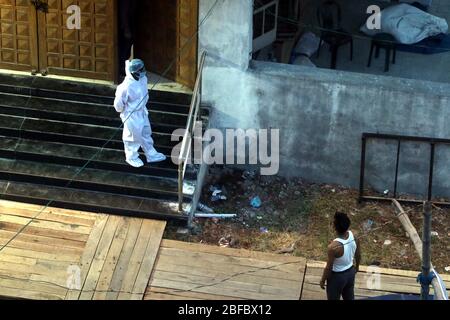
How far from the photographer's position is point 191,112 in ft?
33.7

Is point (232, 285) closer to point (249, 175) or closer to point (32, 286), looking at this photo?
point (32, 286)

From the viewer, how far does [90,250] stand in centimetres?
970

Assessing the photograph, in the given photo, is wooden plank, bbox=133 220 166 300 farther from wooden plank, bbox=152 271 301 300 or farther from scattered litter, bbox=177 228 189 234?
scattered litter, bbox=177 228 189 234

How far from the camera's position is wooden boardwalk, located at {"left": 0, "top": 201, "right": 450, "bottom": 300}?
915 centimetres

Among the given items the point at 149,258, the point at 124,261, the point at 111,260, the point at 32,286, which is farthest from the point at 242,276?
the point at 32,286

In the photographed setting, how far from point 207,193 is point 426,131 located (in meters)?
3.11

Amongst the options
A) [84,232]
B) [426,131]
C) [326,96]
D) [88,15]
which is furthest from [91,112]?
[426,131]

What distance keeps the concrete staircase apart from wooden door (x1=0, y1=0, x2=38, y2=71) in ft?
0.91

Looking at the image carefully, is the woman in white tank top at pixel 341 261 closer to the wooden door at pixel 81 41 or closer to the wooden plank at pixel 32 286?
the wooden plank at pixel 32 286

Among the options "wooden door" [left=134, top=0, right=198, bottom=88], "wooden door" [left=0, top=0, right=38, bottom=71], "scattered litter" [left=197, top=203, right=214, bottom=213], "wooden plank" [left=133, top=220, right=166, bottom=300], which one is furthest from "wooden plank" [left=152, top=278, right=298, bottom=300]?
"wooden door" [left=0, top=0, right=38, bottom=71]

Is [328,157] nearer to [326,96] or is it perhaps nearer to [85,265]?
[326,96]

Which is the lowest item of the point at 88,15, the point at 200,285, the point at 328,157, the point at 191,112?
the point at 200,285

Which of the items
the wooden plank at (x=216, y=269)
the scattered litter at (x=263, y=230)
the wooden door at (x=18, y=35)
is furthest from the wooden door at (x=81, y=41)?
the wooden plank at (x=216, y=269)
